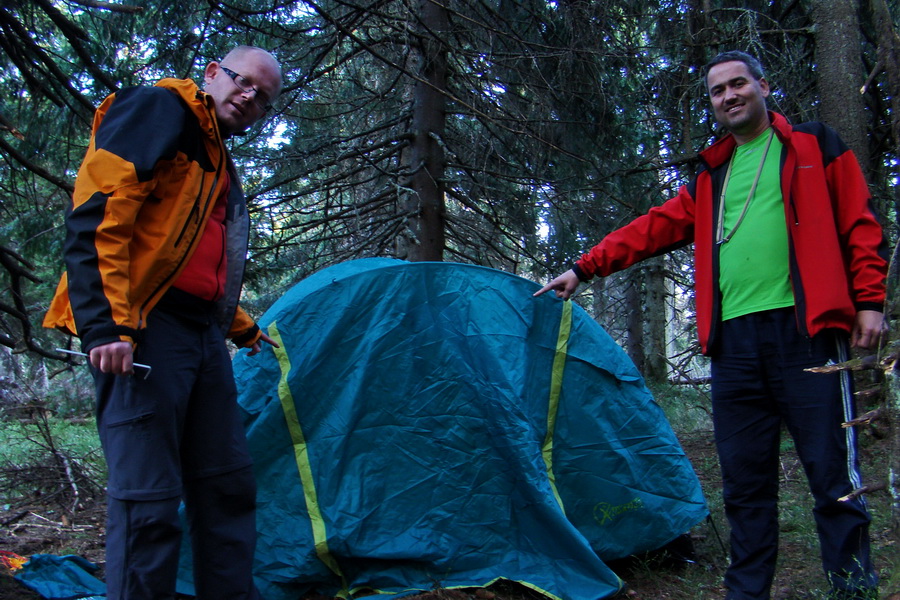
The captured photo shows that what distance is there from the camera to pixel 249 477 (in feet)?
7.57

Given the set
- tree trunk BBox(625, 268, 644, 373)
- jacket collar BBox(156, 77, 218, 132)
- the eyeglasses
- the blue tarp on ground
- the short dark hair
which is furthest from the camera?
tree trunk BBox(625, 268, 644, 373)

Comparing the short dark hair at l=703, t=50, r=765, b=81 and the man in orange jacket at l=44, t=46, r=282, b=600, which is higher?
the short dark hair at l=703, t=50, r=765, b=81

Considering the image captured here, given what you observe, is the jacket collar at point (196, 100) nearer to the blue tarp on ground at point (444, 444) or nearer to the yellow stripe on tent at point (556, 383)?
the blue tarp on ground at point (444, 444)

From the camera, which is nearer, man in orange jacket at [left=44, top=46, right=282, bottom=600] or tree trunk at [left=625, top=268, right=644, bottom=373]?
man in orange jacket at [left=44, top=46, right=282, bottom=600]

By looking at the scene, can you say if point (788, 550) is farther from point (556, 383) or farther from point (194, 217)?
point (194, 217)

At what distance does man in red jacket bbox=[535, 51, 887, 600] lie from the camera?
214 centimetres

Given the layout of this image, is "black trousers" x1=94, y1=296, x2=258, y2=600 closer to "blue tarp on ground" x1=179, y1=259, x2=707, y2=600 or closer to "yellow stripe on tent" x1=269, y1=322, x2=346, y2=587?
"yellow stripe on tent" x1=269, y1=322, x2=346, y2=587

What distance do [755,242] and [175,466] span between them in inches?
76.9

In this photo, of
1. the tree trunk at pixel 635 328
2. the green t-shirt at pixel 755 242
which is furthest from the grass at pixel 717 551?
the tree trunk at pixel 635 328

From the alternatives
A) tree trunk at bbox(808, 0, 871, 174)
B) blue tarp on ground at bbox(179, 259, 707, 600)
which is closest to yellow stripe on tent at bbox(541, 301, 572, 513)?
blue tarp on ground at bbox(179, 259, 707, 600)

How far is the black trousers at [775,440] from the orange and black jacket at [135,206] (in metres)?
1.79

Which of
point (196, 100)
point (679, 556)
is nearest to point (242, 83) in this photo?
point (196, 100)

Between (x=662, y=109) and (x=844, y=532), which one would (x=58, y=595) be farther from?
(x=662, y=109)

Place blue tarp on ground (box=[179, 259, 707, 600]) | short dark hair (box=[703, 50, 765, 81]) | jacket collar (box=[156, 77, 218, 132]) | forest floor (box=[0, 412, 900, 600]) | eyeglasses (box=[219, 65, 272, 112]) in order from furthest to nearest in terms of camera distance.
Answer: blue tarp on ground (box=[179, 259, 707, 600]), forest floor (box=[0, 412, 900, 600]), short dark hair (box=[703, 50, 765, 81]), eyeglasses (box=[219, 65, 272, 112]), jacket collar (box=[156, 77, 218, 132])
